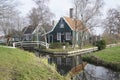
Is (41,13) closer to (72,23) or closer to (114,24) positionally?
(72,23)

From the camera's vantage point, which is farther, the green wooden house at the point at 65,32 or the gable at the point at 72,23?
the green wooden house at the point at 65,32

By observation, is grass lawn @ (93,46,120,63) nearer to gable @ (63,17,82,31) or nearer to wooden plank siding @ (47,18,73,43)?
gable @ (63,17,82,31)

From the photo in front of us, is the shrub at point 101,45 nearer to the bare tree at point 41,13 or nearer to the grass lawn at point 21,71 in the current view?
the bare tree at point 41,13

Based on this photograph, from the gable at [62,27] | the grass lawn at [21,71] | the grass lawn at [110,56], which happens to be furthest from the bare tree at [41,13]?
the grass lawn at [21,71]

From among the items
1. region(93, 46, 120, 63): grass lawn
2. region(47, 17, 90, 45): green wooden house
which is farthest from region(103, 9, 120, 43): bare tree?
region(93, 46, 120, 63): grass lawn

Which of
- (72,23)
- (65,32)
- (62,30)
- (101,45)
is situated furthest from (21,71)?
(72,23)

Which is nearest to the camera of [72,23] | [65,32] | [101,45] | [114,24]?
[101,45]

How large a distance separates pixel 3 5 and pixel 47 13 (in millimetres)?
19567

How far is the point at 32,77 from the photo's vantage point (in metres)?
10.4

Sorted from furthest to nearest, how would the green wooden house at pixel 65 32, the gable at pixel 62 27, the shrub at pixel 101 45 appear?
the gable at pixel 62 27 → the green wooden house at pixel 65 32 → the shrub at pixel 101 45

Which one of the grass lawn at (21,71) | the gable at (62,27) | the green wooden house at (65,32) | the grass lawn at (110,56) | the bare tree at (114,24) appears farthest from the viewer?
the bare tree at (114,24)

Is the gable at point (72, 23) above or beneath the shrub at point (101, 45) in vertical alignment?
above

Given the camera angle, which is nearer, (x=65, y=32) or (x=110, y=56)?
(x=110, y=56)

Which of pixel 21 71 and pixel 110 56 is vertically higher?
pixel 21 71
